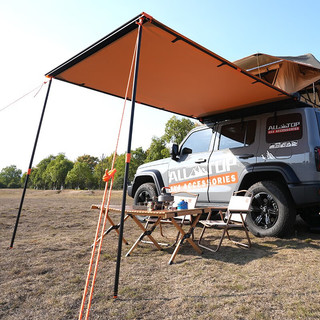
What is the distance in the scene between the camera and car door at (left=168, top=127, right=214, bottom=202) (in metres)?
5.21

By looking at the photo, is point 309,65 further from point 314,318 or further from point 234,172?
point 314,318

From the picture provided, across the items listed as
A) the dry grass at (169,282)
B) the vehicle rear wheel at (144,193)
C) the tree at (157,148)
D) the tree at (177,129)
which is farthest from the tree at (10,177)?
the dry grass at (169,282)

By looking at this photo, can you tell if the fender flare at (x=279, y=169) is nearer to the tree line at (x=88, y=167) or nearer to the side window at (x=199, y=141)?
the side window at (x=199, y=141)

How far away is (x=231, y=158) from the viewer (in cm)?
484

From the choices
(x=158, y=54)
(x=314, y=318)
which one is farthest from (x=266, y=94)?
(x=314, y=318)

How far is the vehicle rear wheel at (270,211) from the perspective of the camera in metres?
4.02

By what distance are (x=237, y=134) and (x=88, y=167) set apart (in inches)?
2071

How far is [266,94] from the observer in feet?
15.4

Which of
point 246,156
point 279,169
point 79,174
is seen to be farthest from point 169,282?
point 79,174

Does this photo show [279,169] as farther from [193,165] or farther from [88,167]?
[88,167]

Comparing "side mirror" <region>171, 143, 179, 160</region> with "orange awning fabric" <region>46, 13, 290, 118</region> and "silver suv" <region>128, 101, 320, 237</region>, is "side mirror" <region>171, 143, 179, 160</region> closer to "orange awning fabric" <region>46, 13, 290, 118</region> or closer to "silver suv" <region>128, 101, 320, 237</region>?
"silver suv" <region>128, 101, 320, 237</region>

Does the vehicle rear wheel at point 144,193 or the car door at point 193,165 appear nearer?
the car door at point 193,165

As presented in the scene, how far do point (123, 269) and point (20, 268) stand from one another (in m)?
1.19

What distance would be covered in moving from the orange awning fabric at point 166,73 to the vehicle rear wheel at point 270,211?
5.39 feet
